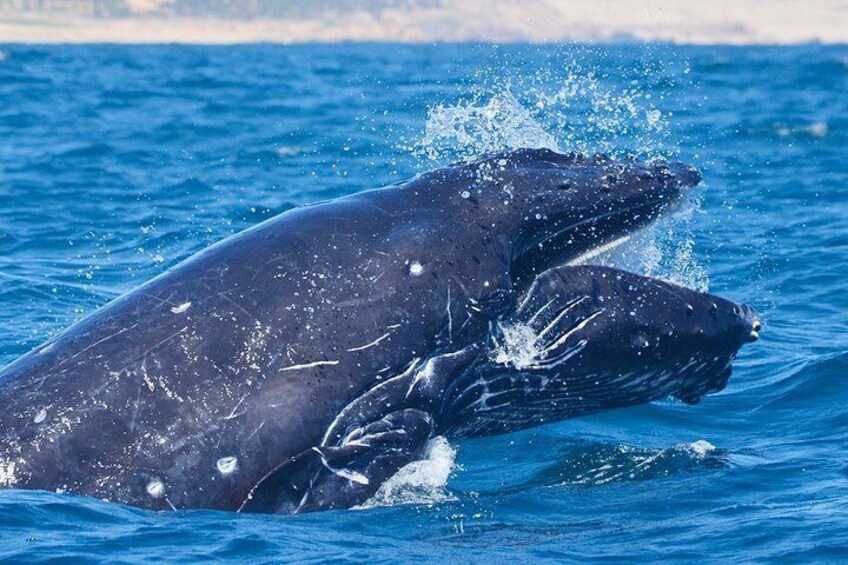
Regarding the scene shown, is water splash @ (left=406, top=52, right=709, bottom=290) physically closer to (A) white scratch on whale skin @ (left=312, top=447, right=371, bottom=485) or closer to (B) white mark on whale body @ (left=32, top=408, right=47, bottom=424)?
(A) white scratch on whale skin @ (left=312, top=447, right=371, bottom=485)

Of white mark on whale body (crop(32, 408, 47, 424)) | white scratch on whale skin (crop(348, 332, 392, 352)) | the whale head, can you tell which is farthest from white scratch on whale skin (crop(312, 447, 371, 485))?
white mark on whale body (crop(32, 408, 47, 424))

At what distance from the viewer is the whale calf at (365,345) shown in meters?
9.07

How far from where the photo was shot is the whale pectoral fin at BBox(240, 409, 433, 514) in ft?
30.1

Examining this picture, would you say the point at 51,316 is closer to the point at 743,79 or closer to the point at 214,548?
the point at 214,548

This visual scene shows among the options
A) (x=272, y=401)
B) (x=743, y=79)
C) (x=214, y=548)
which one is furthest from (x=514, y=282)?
(x=743, y=79)

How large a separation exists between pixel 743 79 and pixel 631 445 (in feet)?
169

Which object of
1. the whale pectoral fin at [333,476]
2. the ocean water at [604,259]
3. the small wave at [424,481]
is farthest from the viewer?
the small wave at [424,481]

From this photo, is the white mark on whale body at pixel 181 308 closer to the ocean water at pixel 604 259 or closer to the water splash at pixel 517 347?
the ocean water at pixel 604 259

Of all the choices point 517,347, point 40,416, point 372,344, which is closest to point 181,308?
point 40,416

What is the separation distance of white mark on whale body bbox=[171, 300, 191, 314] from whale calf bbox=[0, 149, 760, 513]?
0.02 m

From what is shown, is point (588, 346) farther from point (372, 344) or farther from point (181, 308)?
point (181, 308)

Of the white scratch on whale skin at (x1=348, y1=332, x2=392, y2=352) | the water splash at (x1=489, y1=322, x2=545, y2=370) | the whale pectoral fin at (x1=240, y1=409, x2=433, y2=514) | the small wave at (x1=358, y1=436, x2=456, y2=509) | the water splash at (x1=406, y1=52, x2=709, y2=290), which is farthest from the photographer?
the water splash at (x1=406, y1=52, x2=709, y2=290)

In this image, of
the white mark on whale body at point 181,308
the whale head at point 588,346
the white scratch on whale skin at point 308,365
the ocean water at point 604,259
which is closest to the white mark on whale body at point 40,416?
the ocean water at point 604,259

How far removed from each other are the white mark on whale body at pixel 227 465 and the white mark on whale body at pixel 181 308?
3.65ft
